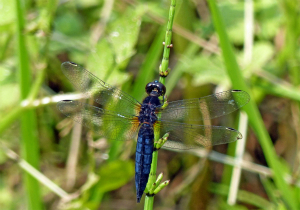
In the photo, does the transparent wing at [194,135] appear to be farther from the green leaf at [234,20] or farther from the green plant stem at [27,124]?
the green leaf at [234,20]

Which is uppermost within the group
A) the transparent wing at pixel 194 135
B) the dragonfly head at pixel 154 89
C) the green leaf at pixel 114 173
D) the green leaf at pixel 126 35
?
the green leaf at pixel 126 35

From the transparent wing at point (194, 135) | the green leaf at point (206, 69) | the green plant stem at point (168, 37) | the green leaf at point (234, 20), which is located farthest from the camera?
the green leaf at point (234, 20)

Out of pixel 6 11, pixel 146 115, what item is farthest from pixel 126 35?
pixel 6 11

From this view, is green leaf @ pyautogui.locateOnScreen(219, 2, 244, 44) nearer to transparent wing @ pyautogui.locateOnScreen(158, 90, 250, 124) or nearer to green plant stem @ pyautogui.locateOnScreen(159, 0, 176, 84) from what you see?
transparent wing @ pyautogui.locateOnScreen(158, 90, 250, 124)

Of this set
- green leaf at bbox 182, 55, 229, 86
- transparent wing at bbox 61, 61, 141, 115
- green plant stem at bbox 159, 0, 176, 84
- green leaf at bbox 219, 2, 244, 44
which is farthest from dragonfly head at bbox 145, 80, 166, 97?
green leaf at bbox 219, 2, 244, 44

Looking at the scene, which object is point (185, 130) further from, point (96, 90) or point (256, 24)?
point (256, 24)

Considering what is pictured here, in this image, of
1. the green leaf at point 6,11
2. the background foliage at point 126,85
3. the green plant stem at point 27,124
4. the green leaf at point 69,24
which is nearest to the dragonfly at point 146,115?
the background foliage at point 126,85

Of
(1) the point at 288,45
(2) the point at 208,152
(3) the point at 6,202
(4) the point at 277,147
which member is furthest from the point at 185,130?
(3) the point at 6,202
